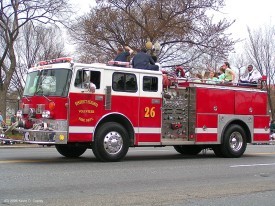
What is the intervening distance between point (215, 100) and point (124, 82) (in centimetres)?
352

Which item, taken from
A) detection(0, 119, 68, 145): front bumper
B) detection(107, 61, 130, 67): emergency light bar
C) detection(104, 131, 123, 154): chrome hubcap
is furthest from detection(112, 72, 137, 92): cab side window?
detection(0, 119, 68, 145): front bumper

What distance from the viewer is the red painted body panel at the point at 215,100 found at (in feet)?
45.9

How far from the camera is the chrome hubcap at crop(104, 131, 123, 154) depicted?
11781 mm

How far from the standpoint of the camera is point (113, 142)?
1184 cm

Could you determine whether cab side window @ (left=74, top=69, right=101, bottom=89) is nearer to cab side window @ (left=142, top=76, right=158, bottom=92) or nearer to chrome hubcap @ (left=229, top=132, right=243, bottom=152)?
cab side window @ (left=142, top=76, right=158, bottom=92)

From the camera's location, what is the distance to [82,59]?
105 feet

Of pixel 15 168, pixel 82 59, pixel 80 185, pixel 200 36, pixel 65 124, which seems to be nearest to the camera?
pixel 80 185

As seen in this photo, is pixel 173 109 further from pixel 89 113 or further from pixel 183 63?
pixel 183 63

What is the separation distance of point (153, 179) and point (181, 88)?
4948 millimetres

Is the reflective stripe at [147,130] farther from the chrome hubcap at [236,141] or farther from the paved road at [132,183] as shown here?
the chrome hubcap at [236,141]

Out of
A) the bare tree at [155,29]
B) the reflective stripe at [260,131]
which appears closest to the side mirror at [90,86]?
the reflective stripe at [260,131]

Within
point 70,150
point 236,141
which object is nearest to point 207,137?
point 236,141

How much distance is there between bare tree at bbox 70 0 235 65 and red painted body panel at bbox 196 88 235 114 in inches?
576

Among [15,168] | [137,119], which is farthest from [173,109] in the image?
[15,168]
